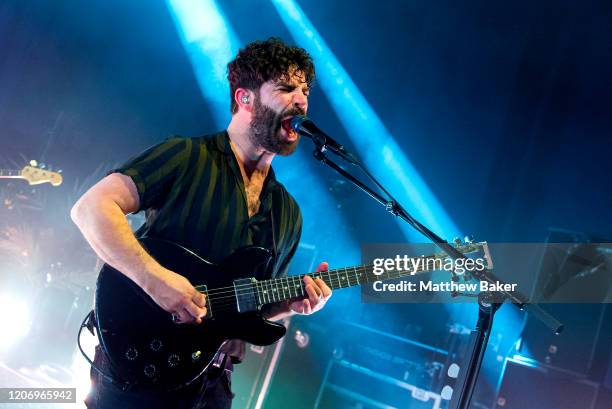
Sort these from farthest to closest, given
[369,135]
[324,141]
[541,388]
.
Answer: [369,135], [541,388], [324,141]

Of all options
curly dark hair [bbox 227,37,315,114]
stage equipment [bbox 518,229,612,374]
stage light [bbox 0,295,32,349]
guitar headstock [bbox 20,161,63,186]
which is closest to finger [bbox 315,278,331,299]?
curly dark hair [bbox 227,37,315,114]

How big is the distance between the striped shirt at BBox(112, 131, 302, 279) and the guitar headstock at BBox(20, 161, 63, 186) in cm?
546

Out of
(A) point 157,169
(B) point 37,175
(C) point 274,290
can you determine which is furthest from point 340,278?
(B) point 37,175

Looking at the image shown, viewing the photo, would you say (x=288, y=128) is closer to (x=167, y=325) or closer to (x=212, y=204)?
(x=212, y=204)

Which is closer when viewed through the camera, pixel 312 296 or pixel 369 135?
pixel 312 296

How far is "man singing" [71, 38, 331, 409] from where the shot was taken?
2.15 metres

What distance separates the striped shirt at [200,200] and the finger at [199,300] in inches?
9.2

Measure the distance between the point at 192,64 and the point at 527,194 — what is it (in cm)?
493

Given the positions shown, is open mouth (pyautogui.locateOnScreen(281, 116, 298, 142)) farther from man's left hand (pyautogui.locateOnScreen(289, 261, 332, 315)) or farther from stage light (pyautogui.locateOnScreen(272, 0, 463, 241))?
stage light (pyautogui.locateOnScreen(272, 0, 463, 241))

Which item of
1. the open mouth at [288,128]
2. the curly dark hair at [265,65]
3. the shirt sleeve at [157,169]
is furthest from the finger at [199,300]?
the curly dark hair at [265,65]

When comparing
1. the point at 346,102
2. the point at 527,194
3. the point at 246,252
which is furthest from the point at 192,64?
the point at 246,252

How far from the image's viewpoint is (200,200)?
97.3 inches

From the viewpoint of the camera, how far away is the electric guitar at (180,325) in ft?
7.09

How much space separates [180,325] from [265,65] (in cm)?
147
